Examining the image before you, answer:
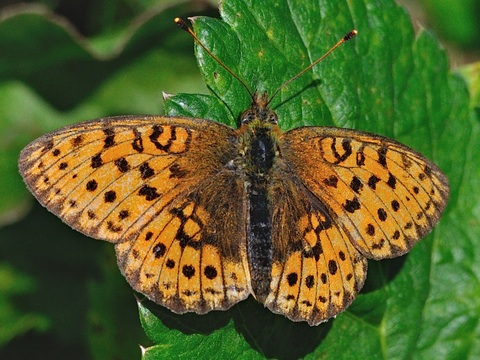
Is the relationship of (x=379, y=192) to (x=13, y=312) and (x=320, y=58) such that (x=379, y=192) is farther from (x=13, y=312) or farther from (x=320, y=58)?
(x=13, y=312)

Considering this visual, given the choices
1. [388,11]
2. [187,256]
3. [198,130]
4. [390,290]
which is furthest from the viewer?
[388,11]

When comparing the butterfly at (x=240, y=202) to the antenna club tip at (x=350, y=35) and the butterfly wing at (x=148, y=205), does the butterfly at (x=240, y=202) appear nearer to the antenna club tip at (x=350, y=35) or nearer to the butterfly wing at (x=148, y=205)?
the butterfly wing at (x=148, y=205)

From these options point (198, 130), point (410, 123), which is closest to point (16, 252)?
point (198, 130)

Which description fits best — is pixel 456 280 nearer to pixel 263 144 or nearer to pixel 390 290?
pixel 390 290

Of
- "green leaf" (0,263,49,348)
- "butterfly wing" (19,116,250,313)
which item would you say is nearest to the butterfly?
"butterfly wing" (19,116,250,313)

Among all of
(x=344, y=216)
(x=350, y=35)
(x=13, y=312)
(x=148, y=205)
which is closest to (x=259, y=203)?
(x=344, y=216)

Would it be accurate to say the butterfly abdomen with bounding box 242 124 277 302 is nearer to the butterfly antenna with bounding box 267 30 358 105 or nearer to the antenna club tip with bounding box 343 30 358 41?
the butterfly antenna with bounding box 267 30 358 105

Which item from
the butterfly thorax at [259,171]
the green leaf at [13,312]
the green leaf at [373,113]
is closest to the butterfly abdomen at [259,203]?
the butterfly thorax at [259,171]
